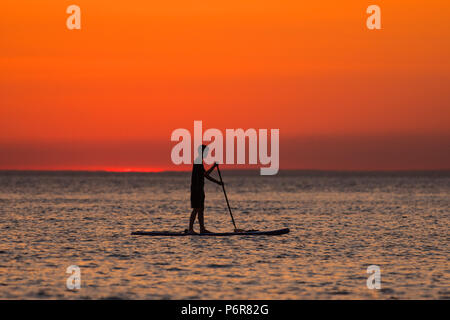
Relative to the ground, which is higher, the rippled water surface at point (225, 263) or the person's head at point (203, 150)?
the person's head at point (203, 150)

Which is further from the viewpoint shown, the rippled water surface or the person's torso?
the person's torso

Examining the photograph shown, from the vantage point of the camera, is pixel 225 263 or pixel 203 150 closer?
pixel 225 263

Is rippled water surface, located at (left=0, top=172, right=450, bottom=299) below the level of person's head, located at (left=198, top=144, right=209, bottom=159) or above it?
below

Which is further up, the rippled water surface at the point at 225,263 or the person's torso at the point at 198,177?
the person's torso at the point at 198,177

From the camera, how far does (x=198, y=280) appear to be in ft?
53.9

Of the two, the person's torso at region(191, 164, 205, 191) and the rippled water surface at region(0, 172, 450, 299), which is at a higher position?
the person's torso at region(191, 164, 205, 191)

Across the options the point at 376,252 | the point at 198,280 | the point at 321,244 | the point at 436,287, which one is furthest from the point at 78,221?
the point at 436,287

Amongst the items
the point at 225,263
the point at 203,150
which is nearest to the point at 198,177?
the point at 203,150

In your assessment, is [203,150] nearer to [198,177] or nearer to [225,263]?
[198,177]

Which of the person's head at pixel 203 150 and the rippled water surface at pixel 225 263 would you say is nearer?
the rippled water surface at pixel 225 263

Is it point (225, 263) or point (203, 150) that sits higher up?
point (203, 150)
